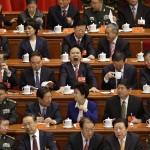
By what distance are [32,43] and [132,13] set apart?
1594mm

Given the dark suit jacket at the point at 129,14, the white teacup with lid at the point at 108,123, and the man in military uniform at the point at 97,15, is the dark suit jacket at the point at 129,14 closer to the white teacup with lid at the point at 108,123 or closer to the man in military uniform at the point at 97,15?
the man in military uniform at the point at 97,15

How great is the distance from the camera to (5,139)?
8.66m

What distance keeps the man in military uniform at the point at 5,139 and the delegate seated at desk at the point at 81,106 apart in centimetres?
80

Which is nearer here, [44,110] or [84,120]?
[84,120]

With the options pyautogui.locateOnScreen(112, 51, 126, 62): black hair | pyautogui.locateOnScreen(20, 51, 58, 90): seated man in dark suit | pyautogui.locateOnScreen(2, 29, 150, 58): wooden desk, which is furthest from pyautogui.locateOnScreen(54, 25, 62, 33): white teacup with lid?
pyautogui.locateOnScreen(112, 51, 126, 62): black hair

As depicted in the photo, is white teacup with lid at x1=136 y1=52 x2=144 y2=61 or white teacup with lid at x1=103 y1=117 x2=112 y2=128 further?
white teacup with lid at x1=136 y1=52 x2=144 y2=61

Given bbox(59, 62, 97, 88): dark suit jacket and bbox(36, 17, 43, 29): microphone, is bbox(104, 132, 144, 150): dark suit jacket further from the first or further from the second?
bbox(36, 17, 43, 29): microphone

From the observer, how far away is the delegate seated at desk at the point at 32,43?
10523mm

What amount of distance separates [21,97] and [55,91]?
0.44 metres

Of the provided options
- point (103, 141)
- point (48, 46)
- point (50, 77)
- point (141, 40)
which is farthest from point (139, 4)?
point (103, 141)

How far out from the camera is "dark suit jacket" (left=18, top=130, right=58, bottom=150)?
28.2 feet

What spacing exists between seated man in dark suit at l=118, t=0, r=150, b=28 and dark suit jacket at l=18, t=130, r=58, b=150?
317 centimetres

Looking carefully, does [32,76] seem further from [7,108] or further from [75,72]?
[7,108]

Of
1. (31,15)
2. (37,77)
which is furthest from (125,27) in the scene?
(37,77)
